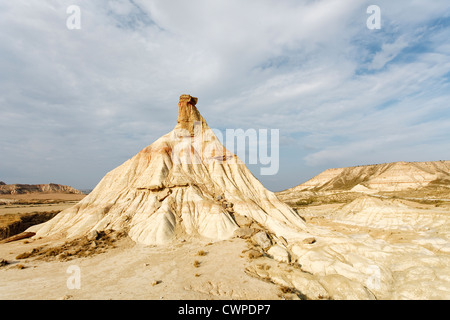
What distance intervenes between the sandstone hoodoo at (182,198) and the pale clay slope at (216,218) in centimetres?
13

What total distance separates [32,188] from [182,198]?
6673 inches

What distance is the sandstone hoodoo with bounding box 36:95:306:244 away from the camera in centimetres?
2462

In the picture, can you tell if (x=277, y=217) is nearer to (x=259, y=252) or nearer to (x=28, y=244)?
(x=259, y=252)

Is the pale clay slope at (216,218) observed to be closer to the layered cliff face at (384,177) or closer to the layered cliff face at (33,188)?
the layered cliff face at (384,177)

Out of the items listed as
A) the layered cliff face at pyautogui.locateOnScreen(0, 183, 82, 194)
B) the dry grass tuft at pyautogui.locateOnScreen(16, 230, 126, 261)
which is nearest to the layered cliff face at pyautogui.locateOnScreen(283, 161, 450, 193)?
the dry grass tuft at pyautogui.locateOnScreen(16, 230, 126, 261)

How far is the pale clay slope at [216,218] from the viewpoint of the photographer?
1398 cm

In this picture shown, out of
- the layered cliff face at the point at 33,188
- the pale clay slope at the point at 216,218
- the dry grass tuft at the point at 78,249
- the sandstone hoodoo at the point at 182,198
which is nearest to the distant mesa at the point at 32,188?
the layered cliff face at the point at 33,188

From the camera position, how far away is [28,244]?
22953 mm

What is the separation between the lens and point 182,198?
2847 cm

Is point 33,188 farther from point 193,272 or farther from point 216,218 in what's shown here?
point 193,272

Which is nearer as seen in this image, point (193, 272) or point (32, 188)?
point (193, 272)

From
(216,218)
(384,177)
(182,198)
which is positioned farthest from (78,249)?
(384,177)

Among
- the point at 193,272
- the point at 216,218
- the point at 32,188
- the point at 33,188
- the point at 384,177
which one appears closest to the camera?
the point at 193,272
